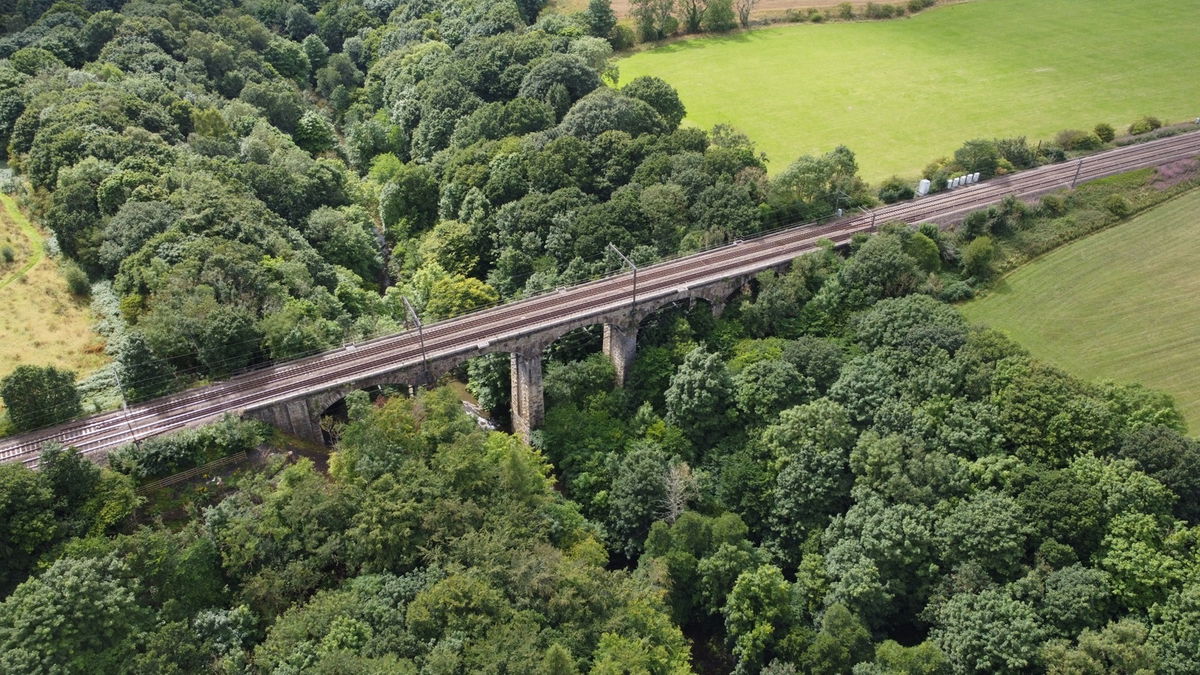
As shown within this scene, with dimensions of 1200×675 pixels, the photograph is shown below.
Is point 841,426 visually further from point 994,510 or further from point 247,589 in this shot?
point 247,589

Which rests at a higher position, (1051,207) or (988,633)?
(1051,207)

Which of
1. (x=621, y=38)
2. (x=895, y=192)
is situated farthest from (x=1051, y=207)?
(x=621, y=38)

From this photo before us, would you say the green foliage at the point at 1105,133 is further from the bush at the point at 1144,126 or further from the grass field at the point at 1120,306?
the grass field at the point at 1120,306

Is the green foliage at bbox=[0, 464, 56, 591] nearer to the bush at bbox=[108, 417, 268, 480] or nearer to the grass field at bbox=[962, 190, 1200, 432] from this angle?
the bush at bbox=[108, 417, 268, 480]

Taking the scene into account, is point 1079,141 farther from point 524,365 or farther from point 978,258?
point 524,365

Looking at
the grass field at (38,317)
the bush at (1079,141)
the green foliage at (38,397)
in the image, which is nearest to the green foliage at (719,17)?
the bush at (1079,141)
